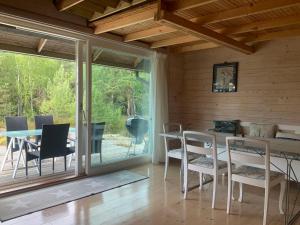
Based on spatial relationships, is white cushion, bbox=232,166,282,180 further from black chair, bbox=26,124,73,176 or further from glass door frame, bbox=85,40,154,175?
black chair, bbox=26,124,73,176

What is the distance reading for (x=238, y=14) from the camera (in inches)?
113

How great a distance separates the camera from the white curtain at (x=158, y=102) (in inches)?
185

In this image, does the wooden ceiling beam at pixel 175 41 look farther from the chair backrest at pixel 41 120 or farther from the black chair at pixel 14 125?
the black chair at pixel 14 125

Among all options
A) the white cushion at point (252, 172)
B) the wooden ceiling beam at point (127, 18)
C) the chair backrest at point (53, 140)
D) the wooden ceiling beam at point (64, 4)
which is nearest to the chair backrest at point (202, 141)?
the white cushion at point (252, 172)

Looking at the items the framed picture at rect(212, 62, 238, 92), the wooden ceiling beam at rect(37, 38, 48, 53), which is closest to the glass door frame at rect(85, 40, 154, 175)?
the wooden ceiling beam at rect(37, 38, 48, 53)

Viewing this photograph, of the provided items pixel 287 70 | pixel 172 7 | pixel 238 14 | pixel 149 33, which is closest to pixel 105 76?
pixel 149 33

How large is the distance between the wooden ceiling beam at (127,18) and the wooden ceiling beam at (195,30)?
6.3 inches

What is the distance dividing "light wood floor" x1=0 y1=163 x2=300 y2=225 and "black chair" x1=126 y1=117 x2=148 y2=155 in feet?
4.18

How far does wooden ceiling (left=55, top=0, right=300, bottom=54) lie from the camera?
108 inches

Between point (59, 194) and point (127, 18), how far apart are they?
2.31 metres

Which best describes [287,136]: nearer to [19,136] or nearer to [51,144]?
[51,144]

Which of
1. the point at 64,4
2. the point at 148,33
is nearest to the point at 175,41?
the point at 148,33

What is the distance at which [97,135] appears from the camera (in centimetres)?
409

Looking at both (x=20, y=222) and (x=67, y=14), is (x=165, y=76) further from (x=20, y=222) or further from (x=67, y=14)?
(x=20, y=222)
